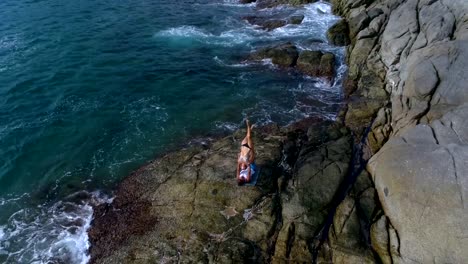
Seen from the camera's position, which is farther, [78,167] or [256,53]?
[256,53]

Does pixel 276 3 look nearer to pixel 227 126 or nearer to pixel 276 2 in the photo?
pixel 276 2

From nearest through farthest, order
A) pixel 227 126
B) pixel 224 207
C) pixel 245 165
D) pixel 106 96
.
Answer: pixel 224 207 → pixel 245 165 → pixel 227 126 → pixel 106 96

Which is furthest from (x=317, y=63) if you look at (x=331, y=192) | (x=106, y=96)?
(x=106, y=96)

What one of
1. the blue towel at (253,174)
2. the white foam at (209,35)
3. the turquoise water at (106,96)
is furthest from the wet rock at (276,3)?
the blue towel at (253,174)

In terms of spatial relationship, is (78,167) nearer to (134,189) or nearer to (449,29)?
(134,189)

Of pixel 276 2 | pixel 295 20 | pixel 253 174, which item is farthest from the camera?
pixel 276 2

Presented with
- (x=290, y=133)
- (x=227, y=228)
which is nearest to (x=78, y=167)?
(x=227, y=228)

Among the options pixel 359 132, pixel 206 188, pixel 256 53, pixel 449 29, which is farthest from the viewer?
pixel 256 53
